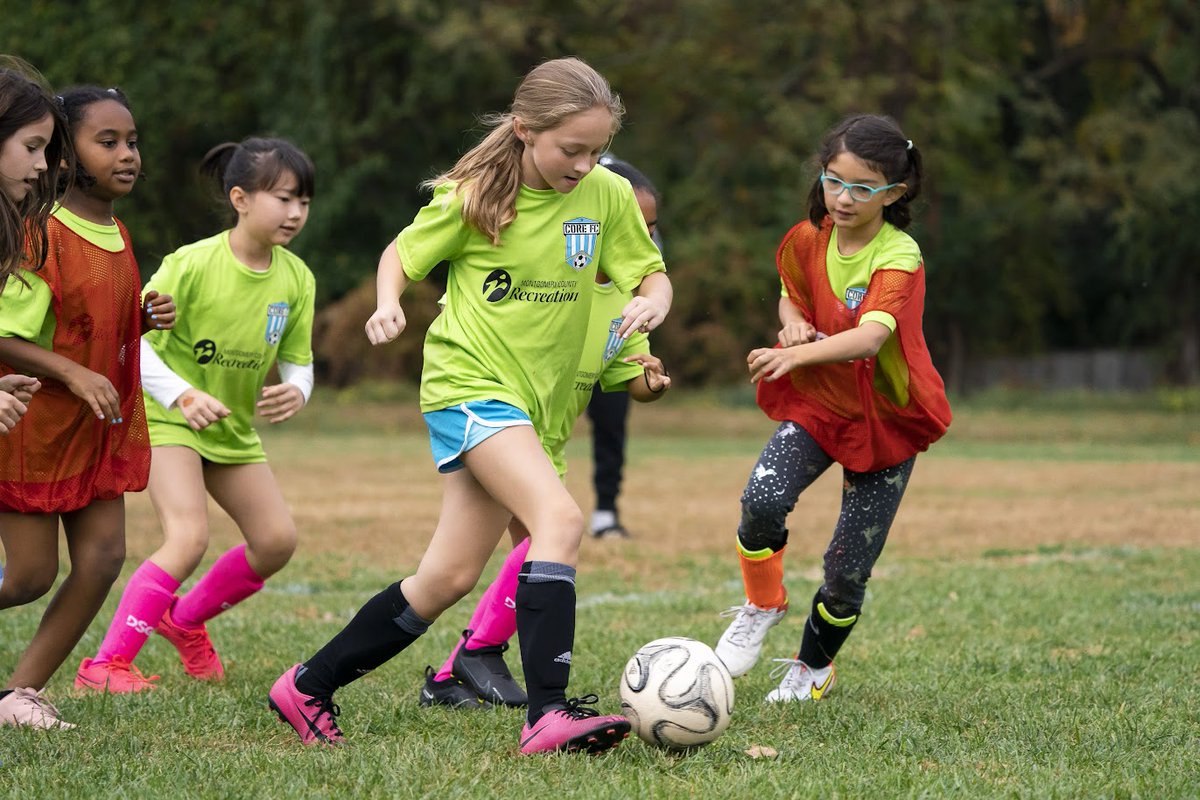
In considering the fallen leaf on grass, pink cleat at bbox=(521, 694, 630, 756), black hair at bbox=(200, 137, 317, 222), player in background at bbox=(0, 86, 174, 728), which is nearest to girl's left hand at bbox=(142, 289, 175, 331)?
player in background at bbox=(0, 86, 174, 728)

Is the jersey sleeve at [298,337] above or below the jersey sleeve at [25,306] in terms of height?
below

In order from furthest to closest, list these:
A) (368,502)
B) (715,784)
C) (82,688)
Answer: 1. (368,502)
2. (82,688)
3. (715,784)

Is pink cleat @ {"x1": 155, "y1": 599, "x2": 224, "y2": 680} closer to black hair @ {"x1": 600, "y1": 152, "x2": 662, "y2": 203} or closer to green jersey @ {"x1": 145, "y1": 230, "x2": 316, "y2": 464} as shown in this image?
green jersey @ {"x1": 145, "y1": 230, "x2": 316, "y2": 464}

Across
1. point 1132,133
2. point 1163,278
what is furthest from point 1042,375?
point 1132,133

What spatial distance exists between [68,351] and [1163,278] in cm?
2946

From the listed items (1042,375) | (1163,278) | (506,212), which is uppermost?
(506,212)

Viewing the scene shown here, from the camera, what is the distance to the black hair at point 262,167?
5.19m

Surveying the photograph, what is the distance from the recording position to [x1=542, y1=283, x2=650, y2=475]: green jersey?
4520mm

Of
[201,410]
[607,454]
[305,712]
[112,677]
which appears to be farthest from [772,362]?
[607,454]

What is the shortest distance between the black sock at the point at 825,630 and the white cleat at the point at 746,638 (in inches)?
5.1

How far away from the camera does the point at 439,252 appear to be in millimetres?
4059

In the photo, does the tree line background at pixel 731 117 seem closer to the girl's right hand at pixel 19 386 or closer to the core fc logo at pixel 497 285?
the core fc logo at pixel 497 285

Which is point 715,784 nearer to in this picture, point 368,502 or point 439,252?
point 439,252

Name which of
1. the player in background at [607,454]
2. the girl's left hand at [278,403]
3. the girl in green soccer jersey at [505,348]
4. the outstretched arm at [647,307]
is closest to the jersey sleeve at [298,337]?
the girl's left hand at [278,403]
